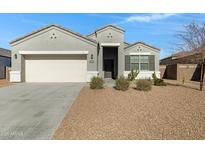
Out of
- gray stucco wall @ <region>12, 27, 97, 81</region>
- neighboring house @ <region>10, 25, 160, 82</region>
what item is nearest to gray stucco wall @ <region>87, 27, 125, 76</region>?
neighboring house @ <region>10, 25, 160, 82</region>

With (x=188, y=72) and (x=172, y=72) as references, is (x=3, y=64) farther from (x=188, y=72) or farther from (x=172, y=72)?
(x=188, y=72)

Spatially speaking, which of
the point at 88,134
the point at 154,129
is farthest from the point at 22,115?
the point at 154,129

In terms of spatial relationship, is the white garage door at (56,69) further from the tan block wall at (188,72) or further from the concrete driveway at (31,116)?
the tan block wall at (188,72)

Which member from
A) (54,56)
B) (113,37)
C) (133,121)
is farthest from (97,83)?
(113,37)

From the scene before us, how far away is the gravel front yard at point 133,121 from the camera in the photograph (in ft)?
19.8

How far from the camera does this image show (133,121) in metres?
7.32

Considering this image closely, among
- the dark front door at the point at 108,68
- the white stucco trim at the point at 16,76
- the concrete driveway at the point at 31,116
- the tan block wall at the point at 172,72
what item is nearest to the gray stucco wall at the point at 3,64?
the white stucco trim at the point at 16,76

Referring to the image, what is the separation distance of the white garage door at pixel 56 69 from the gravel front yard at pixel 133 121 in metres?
11.7

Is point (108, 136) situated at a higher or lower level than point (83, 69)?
lower

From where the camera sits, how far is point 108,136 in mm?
5906

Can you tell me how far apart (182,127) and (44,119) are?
13.7 feet

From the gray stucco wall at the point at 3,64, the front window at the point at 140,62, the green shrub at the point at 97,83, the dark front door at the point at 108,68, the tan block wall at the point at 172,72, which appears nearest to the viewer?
the green shrub at the point at 97,83

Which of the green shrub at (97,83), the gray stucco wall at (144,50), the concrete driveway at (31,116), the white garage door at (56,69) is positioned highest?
the gray stucco wall at (144,50)
